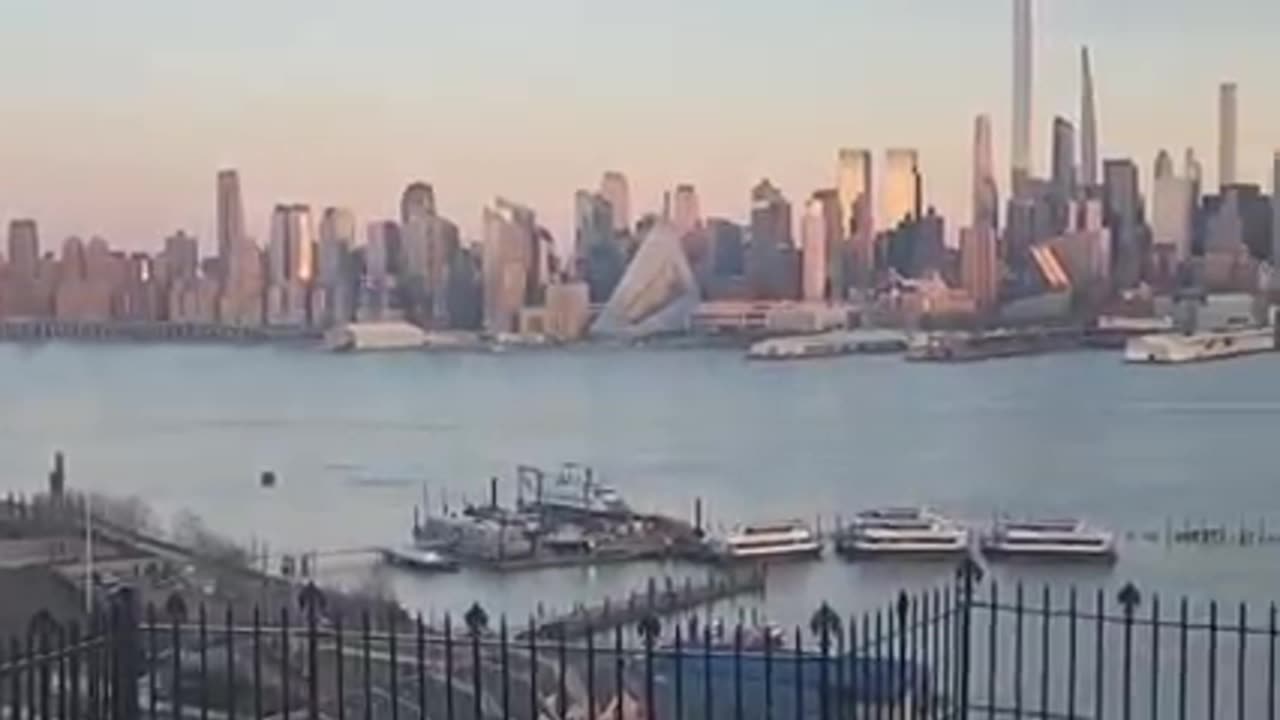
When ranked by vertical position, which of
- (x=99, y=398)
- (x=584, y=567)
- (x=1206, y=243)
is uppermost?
(x=1206, y=243)

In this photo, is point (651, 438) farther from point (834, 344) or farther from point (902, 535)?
point (902, 535)

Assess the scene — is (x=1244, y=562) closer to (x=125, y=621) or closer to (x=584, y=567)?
(x=584, y=567)

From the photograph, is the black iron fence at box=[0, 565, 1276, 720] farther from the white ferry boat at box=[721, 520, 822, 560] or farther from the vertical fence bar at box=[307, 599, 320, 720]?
the white ferry boat at box=[721, 520, 822, 560]

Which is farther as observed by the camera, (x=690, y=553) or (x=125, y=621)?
(x=690, y=553)

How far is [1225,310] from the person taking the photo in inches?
509

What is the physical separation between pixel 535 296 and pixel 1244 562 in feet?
15.1

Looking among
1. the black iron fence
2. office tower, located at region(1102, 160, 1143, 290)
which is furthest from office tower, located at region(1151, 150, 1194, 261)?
the black iron fence

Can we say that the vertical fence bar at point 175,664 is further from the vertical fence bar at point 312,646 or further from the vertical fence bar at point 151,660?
the vertical fence bar at point 312,646

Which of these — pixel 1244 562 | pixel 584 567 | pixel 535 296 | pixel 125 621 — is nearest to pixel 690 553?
pixel 584 567

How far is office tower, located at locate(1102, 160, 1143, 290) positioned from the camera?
12750 millimetres

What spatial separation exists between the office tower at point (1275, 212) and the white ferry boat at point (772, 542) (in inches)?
135

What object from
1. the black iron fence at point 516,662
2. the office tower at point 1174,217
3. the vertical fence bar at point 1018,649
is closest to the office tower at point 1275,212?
the office tower at point 1174,217

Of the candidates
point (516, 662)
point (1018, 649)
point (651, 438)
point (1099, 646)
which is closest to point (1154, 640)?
point (1099, 646)

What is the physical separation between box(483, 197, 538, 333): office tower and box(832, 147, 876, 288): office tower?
191 cm
